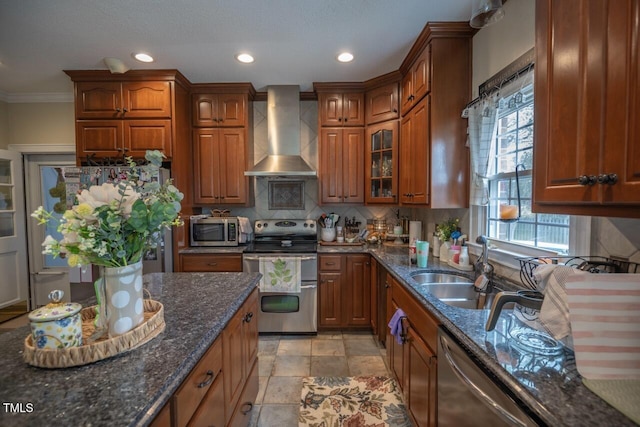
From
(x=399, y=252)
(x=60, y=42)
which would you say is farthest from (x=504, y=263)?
(x=60, y=42)

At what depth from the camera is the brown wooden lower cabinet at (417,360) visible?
4.38ft

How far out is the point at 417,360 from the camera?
1524 mm

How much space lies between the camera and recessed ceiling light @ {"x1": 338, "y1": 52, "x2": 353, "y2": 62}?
244 centimetres

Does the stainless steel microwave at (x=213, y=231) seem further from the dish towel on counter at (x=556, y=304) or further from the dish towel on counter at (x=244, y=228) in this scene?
the dish towel on counter at (x=556, y=304)

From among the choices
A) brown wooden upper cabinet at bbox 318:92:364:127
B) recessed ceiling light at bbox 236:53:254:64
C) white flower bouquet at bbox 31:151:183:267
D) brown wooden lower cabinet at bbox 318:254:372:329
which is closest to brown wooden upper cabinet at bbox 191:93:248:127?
recessed ceiling light at bbox 236:53:254:64

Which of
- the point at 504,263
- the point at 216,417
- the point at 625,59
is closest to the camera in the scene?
the point at 625,59

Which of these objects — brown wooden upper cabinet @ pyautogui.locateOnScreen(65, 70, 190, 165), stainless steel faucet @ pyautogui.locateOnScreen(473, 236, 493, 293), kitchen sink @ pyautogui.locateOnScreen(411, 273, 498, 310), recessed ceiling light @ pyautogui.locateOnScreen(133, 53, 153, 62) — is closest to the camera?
stainless steel faucet @ pyautogui.locateOnScreen(473, 236, 493, 293)

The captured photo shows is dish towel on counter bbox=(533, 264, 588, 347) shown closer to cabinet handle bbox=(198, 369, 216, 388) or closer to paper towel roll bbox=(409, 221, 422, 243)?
cabinet handle bbox=(198, 369, 216, 388)

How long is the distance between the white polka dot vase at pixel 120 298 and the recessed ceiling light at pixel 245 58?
2.20 metres

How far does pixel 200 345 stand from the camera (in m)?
0.91

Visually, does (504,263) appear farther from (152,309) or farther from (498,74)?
(152,309)

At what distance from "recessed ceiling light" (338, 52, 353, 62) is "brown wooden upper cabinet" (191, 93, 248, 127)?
1198 millimetres

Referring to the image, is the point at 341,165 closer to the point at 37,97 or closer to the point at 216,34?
the point at 216,34

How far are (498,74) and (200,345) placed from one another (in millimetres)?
2194
